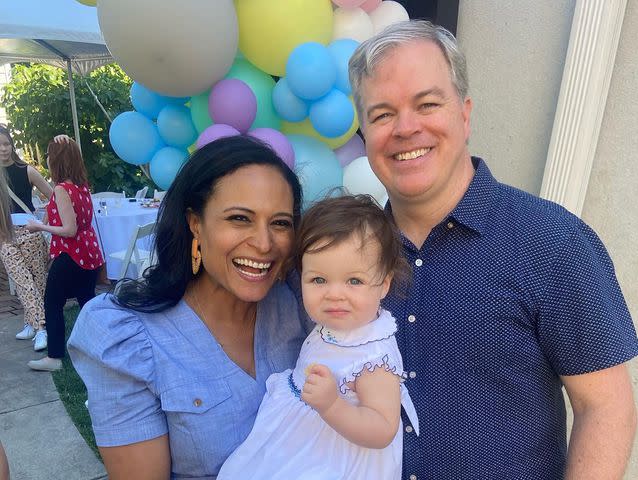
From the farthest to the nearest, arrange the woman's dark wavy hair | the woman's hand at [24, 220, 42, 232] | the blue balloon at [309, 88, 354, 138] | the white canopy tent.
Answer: the white canopy tent
the woman's hand at [24, 220, 42, 232]
the blue balloon at [309, 88, 354, 138]
the woman's dark wavy hair

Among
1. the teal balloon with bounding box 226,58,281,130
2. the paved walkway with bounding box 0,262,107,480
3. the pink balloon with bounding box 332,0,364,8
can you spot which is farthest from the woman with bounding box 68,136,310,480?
the paved walkway with bounding box 0,262,107,480

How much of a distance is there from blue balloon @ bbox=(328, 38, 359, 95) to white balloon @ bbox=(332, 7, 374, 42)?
12 cm

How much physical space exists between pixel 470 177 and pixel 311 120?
1.07 metres

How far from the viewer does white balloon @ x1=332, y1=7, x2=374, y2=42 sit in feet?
8.29

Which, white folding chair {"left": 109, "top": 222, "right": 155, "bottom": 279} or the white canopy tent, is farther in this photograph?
the white canopy tent

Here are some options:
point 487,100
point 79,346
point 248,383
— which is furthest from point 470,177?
point 487,100

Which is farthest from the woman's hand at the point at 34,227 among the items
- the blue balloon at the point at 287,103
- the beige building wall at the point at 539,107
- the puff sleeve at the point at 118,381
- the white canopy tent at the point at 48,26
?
the beige building wall at the point at 539,107

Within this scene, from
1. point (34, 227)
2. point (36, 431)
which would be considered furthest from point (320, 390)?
point (34, 227)

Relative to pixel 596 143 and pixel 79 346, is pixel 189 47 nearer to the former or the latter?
pixel 79 346

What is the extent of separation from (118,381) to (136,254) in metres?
4.71

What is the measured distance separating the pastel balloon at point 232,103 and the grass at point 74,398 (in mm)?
2689

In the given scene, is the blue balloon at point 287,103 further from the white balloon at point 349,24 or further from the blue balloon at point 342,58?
the white balloon at point 349,24

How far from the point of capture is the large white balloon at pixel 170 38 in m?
2.00

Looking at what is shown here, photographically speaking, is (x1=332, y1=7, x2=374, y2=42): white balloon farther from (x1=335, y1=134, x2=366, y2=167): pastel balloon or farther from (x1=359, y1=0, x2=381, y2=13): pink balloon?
(x1=335, y1=134, x2=366, y2=167): pastel balloon
